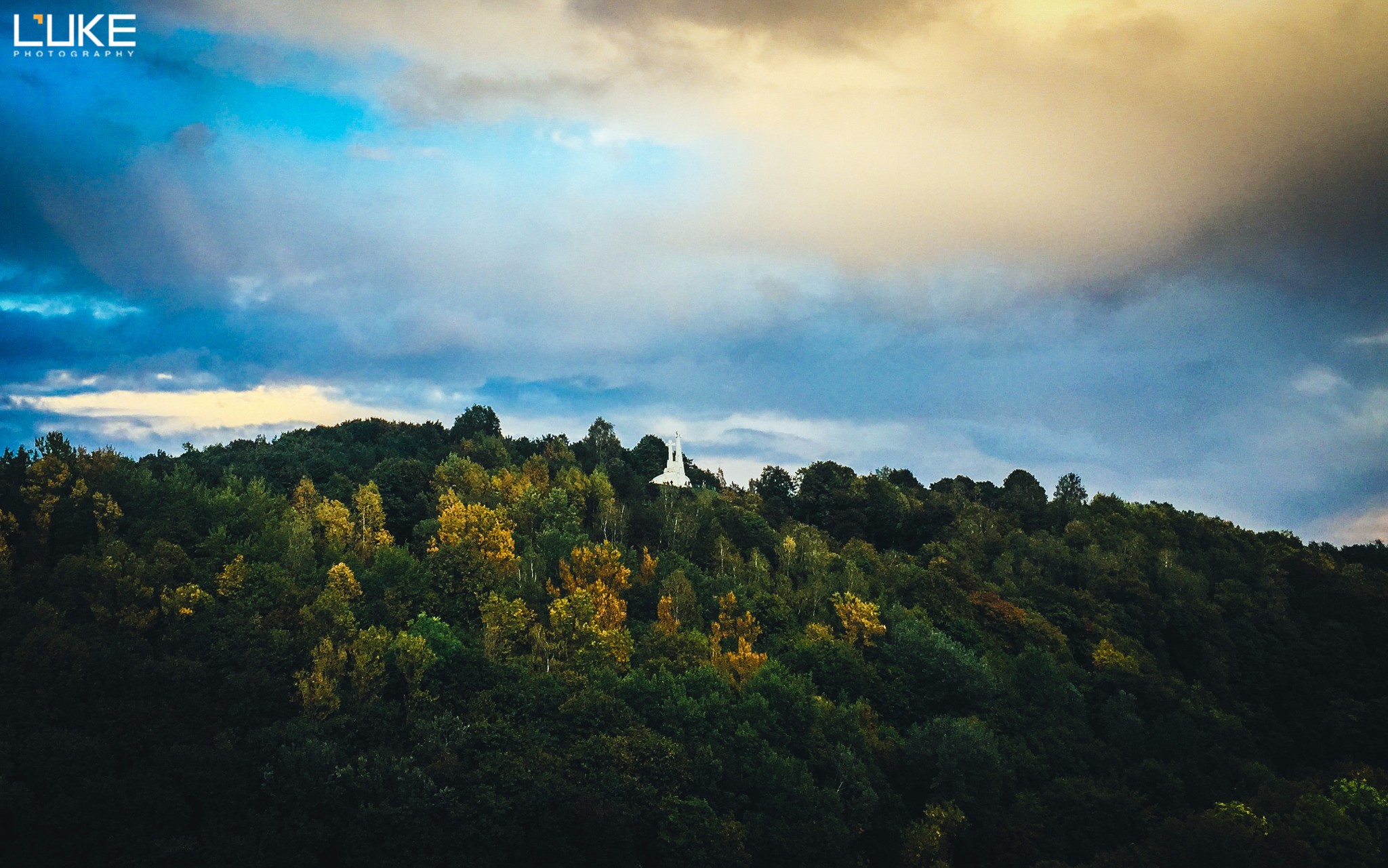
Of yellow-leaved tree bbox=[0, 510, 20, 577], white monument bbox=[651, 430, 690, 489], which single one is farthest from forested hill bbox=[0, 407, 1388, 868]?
white monument bbox=[651, 430, 690, 489]

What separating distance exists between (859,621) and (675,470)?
172 ft

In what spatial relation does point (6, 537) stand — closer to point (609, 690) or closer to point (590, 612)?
point (590, 612)

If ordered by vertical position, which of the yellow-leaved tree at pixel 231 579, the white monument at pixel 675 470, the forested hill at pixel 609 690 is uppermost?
the white monument at pixel 675 470

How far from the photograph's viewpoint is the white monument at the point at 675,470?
12640 cm

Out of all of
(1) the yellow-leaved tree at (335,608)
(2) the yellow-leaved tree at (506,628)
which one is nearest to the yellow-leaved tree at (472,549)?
(2) the yellow-leaved tree at (506,628)

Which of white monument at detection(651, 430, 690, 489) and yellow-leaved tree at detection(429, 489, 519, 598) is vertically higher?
white monument at detection(651, 430, 690, 489)

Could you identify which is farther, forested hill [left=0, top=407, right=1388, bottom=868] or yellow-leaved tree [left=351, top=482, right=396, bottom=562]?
yellow-leaved tree [left=351, top=482, right=396, bottom=562]

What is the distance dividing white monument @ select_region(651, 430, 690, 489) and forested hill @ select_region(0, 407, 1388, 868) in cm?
2307

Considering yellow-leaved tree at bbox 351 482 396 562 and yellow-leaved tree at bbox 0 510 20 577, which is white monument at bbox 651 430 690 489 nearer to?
yellow-leaved tree at bbox 351 482 396 562

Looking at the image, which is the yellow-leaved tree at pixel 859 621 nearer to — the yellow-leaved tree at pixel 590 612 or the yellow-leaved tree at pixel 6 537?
the yellow-leaved tree at pixel 590 612

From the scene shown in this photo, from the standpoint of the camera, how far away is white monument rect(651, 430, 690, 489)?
126 metres

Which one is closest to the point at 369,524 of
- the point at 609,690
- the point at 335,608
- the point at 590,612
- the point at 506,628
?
the point at 335,608

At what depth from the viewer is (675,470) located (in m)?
129

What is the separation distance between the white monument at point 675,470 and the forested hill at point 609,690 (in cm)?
2307
